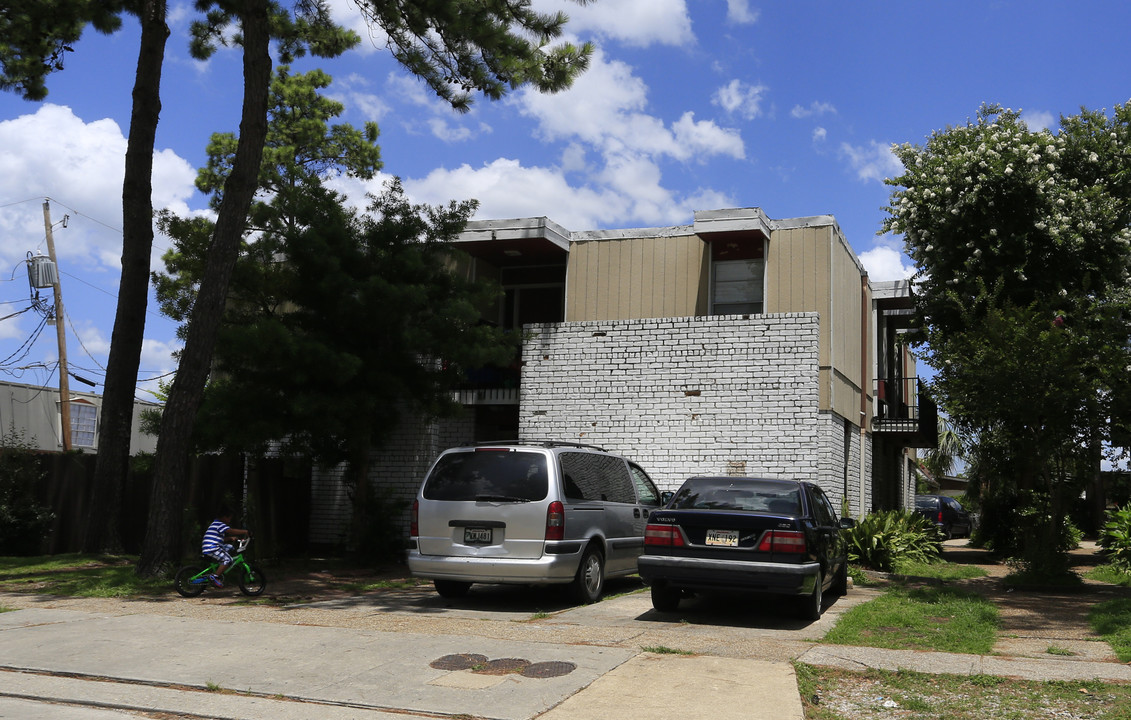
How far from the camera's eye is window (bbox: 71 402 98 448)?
102 feet

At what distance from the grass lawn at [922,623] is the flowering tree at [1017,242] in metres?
2.88

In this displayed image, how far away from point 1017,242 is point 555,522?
476 inches

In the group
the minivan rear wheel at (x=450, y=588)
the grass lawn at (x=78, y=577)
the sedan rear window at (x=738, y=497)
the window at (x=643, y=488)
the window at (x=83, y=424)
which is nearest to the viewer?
the sedan rear window at (x=738, y=497)

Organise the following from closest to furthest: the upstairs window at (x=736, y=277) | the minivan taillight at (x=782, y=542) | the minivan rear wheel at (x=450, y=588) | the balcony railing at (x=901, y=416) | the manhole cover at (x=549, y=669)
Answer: the manhole cover at (x=549, y=669) → the minivan taillight at (x=782, y=542) → the minivan rear wheel at (x=450, y=588) → the upstairs window at (x=736, y=277) → the balcony railing at (x=901, y=416)

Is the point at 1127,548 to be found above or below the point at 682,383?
below

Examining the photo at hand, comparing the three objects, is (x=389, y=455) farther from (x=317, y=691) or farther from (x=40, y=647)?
(x=317, y=691)

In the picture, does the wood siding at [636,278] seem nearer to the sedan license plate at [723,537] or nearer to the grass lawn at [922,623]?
the grass lawn at [922,623]

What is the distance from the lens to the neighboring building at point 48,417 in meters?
27.1

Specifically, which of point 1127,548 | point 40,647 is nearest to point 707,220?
point 1127,548

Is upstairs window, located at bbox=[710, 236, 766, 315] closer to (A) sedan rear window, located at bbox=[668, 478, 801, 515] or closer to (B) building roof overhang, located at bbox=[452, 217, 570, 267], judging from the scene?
(B) building roof overhang, located at bbox=[452, 217, 570, 267]

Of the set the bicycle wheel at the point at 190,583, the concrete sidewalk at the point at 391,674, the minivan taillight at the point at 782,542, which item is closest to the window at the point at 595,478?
the minivan taillight at the point at 782,542

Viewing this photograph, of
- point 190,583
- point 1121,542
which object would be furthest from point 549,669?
point 1121,542

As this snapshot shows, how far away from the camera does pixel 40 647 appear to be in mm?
7867

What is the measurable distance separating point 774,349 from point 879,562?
12.4 feet
